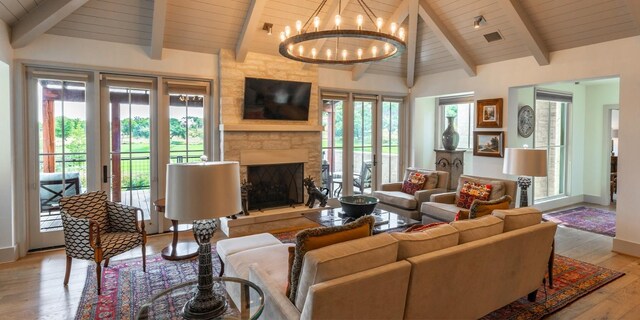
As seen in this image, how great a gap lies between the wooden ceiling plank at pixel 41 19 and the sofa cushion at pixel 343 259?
13.3 feet

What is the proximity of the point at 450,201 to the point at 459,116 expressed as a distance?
3.21 metres

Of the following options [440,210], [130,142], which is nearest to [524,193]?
[440,210]

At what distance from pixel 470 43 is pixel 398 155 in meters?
2.73

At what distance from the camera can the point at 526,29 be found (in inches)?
189

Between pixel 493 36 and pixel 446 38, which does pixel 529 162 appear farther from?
pixel 446 38

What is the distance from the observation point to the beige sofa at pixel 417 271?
6.05 feet

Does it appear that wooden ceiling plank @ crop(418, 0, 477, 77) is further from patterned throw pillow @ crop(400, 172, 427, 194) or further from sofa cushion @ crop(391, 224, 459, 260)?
sofa cushion @ crop(391, 224, 459, 260)

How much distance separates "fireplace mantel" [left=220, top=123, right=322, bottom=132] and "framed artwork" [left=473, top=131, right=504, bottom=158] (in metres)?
2.93

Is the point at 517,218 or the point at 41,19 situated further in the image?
the point at 41,19

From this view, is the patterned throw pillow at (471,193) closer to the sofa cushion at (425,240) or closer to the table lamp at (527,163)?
the table lamp at (527,163)

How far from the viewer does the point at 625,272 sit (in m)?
3.87

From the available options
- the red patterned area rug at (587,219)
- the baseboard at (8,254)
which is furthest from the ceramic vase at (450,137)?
the baseboard at (8,254)

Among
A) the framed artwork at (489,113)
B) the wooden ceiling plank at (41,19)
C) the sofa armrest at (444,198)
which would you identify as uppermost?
the wooden ceiling plank at (41,19)

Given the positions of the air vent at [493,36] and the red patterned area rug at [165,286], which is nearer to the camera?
the red patterned area rug at [165,286]
